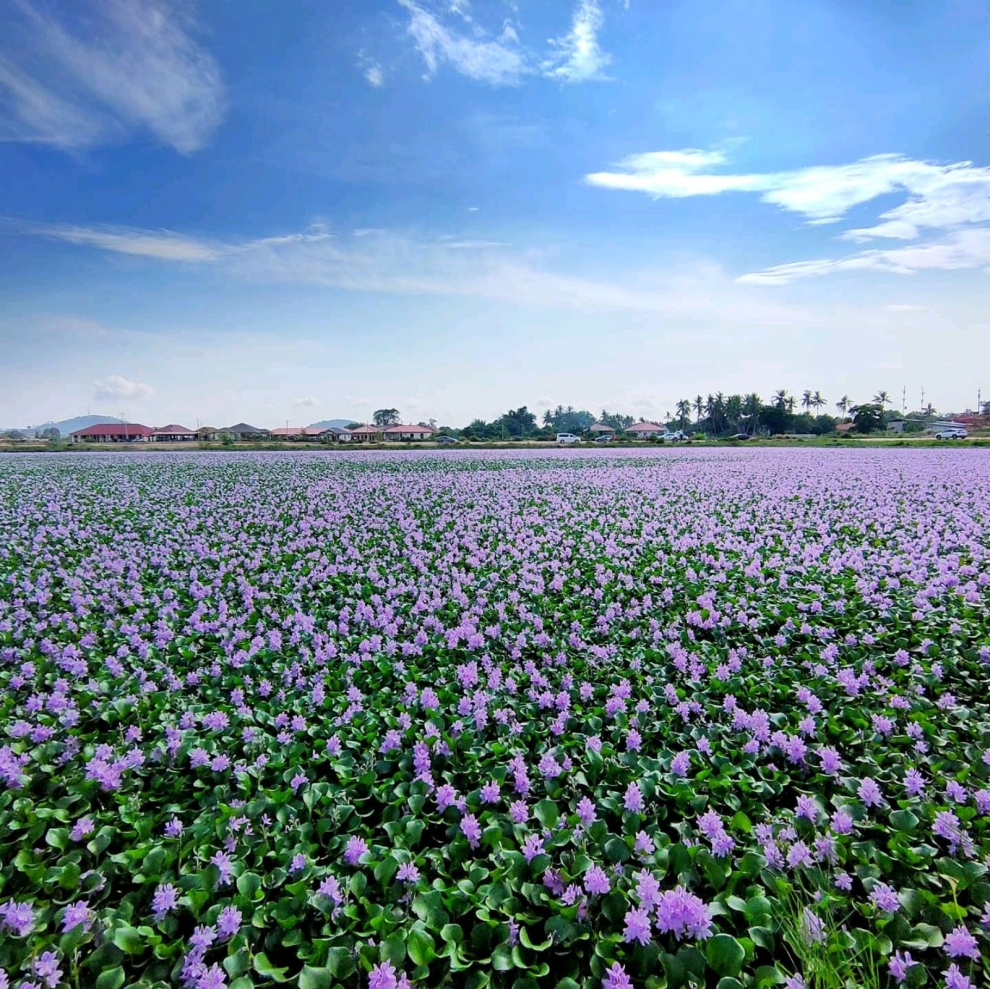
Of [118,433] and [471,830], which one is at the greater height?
[118,433]

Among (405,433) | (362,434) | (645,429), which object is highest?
(405,433)

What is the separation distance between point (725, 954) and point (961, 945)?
0.72 metres

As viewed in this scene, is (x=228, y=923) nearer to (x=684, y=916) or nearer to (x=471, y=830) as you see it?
(x=471, y=830)

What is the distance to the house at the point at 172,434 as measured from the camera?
89.2 m

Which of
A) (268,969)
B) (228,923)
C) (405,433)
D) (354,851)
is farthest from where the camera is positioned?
(405,433)

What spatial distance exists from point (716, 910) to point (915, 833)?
3.71 feet

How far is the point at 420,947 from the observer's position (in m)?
1.90

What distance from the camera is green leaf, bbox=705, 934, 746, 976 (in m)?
1.77

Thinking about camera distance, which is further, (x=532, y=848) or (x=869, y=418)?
(x=869, y=418)

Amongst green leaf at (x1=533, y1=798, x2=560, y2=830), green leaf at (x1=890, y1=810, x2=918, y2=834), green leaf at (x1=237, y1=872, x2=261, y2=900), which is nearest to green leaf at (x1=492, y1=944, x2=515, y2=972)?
green leaf at (x1=533, y1=798, x2=560, y2=830)

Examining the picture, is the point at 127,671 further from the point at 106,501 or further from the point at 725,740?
the point at 106,501

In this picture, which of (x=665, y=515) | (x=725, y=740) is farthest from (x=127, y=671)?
(x=665, y=515)

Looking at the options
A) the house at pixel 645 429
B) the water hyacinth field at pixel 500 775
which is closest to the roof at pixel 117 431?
the house at pixel 645 429

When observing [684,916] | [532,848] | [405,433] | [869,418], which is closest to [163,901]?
[532,848]
